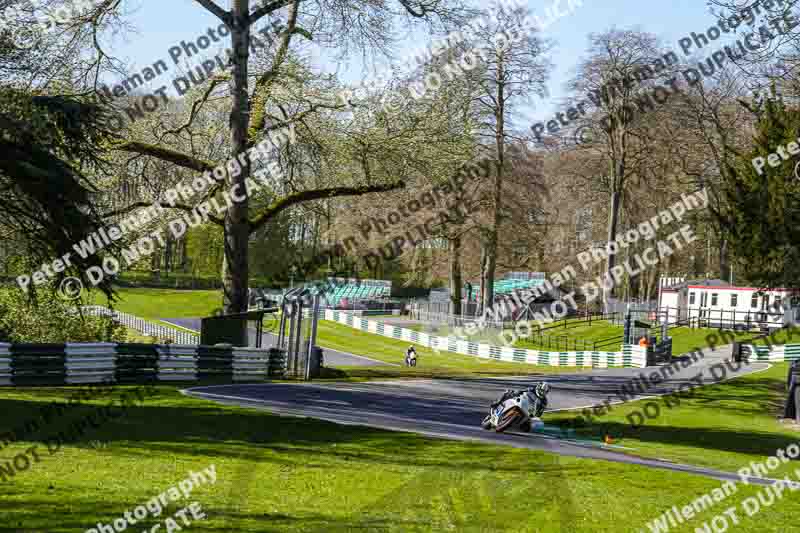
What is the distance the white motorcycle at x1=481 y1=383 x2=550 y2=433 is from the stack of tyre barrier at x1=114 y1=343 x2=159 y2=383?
26.6ft

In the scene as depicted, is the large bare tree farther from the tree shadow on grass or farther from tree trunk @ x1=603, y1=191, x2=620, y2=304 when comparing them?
tree trunk @ x1=603, y1=191, x2=620, y2=304

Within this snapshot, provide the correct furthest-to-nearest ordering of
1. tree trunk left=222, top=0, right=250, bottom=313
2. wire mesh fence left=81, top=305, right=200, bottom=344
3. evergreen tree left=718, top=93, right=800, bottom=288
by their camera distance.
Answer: wire mesh fence left=81, top=305, right=200, bottom=344 → evergreen tree left=718, top=93, right=800, bottom=288 → tree trunk left=222, top=0, right=250, bottom=313

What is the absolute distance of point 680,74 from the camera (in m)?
47.1

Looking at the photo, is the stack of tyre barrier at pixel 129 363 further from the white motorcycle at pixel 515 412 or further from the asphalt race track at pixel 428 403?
the white motorcycle at pixel 515 412

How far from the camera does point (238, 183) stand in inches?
877

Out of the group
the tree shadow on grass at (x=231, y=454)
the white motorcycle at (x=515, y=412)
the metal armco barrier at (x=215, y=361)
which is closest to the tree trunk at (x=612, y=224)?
the metal armco barrier at (x=215, y=361)

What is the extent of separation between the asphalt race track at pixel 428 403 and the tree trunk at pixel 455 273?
67.0 ft

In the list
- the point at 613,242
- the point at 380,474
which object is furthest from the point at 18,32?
the point at 613,242

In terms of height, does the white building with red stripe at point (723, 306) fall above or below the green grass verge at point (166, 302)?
above

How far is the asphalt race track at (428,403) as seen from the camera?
537 inches

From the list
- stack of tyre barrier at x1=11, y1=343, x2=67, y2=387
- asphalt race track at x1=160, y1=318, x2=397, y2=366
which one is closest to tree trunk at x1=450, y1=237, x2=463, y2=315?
asphalt race track at x1=160, y1=318, x2=397, y2=366

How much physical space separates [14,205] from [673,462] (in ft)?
39.5

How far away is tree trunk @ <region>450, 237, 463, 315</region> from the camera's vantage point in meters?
47.8

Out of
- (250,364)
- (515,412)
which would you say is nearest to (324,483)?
(515,412)
